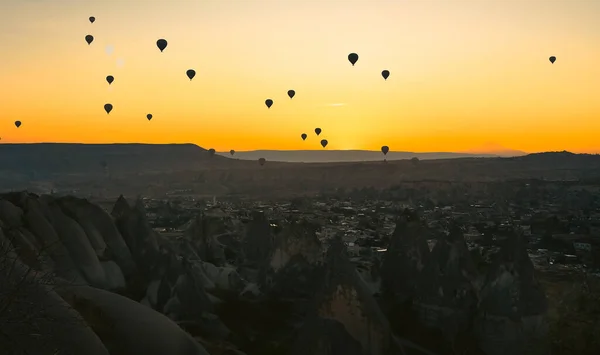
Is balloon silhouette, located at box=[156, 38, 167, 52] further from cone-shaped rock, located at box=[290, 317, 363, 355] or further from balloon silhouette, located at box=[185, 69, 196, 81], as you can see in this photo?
cone-shaped rock, located at box=[290, 317, 363, 355]

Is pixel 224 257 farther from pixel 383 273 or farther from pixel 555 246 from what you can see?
pixel 555 246

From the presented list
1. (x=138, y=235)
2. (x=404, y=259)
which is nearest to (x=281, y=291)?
(x=404, y=259)

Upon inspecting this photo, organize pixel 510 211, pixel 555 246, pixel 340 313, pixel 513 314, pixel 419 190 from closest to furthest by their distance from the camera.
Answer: pixel 340 313 → pixel 513 314 → pixel 555 246 → pixel 510 211 → pixel 419 190

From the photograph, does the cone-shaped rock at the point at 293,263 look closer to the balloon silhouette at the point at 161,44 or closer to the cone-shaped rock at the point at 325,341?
the cone-shaped rock at the point at 325,341

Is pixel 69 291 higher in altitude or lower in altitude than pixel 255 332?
higher

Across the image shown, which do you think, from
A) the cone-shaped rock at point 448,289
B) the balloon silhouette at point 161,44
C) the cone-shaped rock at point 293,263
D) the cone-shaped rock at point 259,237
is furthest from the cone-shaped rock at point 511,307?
the balloon silhouette at point 161,44

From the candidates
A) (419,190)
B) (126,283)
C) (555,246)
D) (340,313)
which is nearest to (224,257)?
(126,283)

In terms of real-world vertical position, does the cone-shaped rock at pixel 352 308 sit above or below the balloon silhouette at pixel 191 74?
below

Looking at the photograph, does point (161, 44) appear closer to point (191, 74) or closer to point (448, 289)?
point (191, 74)
